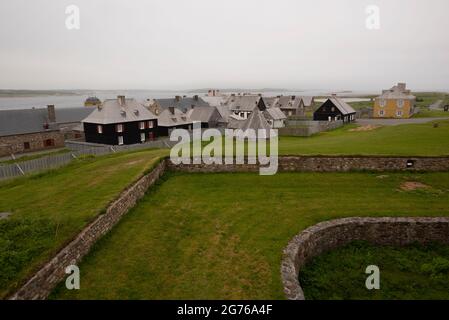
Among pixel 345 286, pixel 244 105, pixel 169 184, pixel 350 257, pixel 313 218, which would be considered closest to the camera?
pixel 345 286

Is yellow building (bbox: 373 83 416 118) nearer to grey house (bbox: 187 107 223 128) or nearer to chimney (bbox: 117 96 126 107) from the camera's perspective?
grey house (bbox: 187 107 223 128)

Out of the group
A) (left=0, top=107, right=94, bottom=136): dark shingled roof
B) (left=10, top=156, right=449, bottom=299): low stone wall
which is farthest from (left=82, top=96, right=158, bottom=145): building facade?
(left=10, top=156, right=449, bottom=299): low stone wall

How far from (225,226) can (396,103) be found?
2406 inches

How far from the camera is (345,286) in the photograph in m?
12.2

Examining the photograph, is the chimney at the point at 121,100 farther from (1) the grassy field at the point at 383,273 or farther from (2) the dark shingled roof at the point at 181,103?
(1) the grassy field at the point at 383,273

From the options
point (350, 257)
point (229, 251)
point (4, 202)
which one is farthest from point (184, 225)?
point (4, 202)

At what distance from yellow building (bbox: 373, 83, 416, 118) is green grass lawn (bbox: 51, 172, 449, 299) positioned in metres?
47.1

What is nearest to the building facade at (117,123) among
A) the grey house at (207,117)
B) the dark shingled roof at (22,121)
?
the dark shingled roof at (22,121)

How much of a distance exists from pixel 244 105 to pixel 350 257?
2355 inches

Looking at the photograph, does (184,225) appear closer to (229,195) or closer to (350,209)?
(229,195)

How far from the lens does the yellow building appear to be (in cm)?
6184

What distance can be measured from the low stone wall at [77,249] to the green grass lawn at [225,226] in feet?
1.19

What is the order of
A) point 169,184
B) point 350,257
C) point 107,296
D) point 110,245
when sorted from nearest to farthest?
point 107,296 → point 110,245 → point 350,257 → point 169,184

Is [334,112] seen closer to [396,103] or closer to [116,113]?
[396,103]
